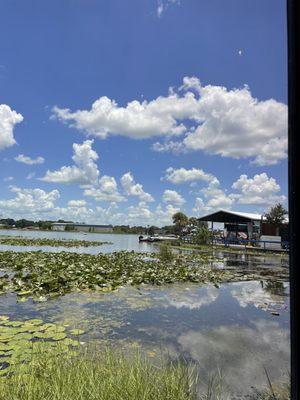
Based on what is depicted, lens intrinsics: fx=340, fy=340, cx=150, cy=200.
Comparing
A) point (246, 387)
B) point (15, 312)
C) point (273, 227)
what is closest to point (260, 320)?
point (246, 387)

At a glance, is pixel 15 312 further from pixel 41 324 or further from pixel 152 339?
pixel 152 339

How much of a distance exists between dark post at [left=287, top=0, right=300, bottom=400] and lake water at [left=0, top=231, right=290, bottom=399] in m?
2.79

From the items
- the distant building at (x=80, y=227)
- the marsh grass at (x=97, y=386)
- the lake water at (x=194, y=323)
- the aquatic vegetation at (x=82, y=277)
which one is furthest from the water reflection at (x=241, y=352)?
the distant building at (x=80, y=227)

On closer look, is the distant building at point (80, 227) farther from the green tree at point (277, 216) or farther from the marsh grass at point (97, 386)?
the marsh grass at point (97, 386)

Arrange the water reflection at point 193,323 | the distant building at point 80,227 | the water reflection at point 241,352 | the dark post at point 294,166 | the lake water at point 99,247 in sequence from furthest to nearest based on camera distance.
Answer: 1. the distant building at point 80,227
2. the lake water at point 99,247
3. the water reflection at point 193,323
4. the water reflection at point 241,352
5. the dark post at point 294,166

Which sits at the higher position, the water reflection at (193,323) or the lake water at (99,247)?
the lake water at (99,247)

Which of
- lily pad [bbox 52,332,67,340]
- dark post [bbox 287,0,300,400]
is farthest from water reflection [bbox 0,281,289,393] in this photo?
dark post [bbox 287,0,300,400]

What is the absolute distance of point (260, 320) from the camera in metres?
9.19

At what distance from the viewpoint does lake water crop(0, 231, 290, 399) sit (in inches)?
237

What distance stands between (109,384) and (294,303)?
8.16 ft

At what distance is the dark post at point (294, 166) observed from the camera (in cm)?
157

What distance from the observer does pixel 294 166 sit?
5.19ft

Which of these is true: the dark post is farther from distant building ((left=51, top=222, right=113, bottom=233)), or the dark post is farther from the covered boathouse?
distant building ((left=51, top=222, right=113, bottom=233))

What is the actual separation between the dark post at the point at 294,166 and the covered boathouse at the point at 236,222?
4589 centimetres
